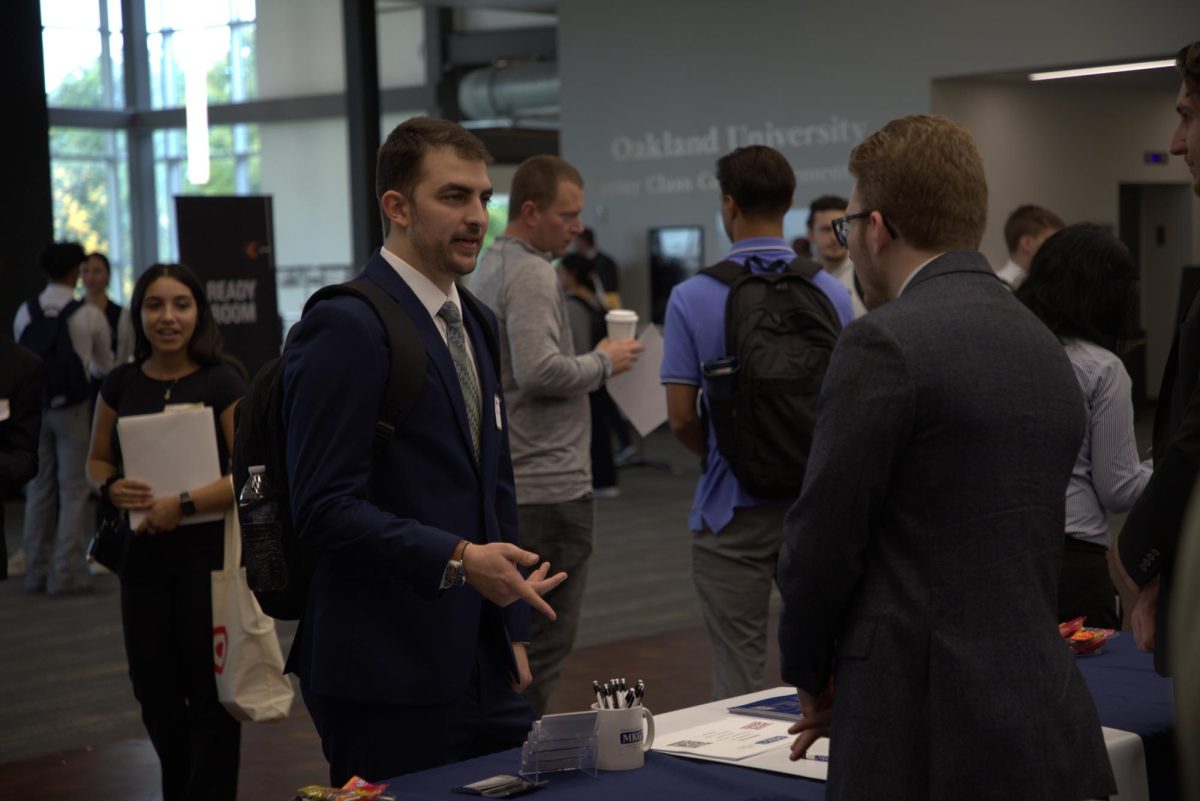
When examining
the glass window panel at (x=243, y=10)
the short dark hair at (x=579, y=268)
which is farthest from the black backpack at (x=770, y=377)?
the glass window panel at (x=243, y=10)

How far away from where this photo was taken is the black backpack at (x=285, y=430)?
2275mm

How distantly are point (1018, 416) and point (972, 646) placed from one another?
287mm

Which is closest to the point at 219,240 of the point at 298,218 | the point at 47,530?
the point at 47,530

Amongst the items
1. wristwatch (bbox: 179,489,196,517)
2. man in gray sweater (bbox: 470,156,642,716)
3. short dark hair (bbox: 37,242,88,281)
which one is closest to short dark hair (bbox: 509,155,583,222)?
man in gray sweater (bbox: 470,156,642,716)

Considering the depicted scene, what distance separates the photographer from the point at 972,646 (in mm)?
1711

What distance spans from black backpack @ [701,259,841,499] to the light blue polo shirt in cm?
6

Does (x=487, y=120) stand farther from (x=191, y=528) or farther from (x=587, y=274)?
(x=191, y=528)

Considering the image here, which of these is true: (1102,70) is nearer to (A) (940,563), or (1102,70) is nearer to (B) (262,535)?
(B) (262,535)

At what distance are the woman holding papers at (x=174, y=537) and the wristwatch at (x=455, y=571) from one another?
1641 millimetres

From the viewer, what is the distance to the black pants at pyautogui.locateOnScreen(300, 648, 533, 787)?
2.34 meters

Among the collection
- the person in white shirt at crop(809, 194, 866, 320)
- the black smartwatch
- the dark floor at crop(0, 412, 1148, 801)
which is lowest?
the dark floor at crop(0, 412, 1148, 801)

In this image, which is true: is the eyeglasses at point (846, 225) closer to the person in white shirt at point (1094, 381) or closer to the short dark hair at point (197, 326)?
the person in white shirt at point (1094, 381)

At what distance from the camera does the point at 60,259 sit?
8.27 metres

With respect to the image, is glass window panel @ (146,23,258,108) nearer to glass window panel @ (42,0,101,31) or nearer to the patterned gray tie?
glass window panel @ (42,0,101,31)
